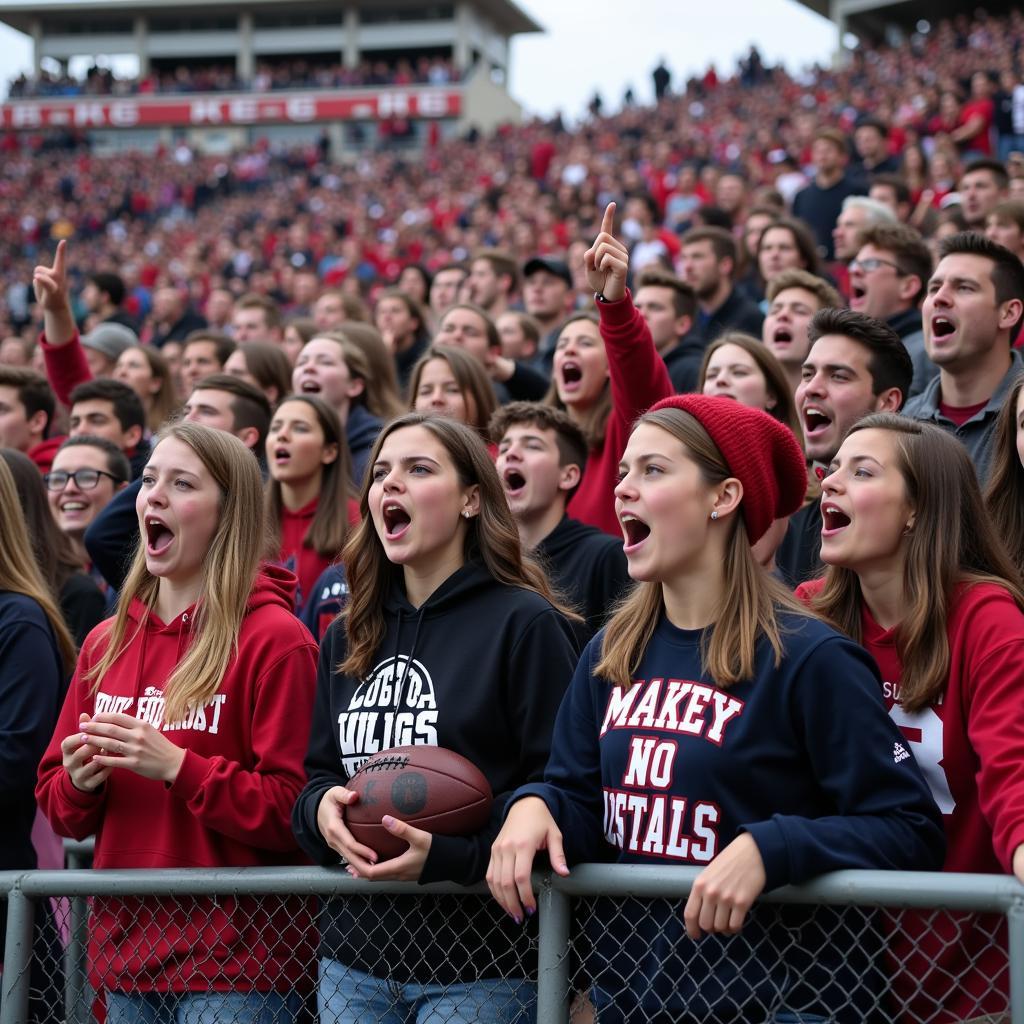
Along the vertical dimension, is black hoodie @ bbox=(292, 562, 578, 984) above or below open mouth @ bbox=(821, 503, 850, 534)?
below

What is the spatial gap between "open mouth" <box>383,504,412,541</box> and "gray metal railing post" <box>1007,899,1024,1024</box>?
173 cm

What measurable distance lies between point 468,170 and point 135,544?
26336 mm

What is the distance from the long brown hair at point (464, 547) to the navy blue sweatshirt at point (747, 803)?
62cm

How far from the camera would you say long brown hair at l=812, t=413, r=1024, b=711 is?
309cm

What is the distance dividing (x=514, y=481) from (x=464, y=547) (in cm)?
126

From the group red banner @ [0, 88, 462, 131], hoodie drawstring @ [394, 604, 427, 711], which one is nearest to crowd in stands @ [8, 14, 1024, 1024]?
hoodie drawstring @ [394, 604, 427, 711]

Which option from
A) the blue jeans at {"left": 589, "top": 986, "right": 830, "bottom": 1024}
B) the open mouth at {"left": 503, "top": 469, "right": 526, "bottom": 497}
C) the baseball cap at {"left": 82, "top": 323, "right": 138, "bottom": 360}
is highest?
the baseball cap at {"left": 82, "top": 323, "right": 138, "bottom": 360}

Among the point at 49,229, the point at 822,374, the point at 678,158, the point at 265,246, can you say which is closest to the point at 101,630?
the point at 822,374

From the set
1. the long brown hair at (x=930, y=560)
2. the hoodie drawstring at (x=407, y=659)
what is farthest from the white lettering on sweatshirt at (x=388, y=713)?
the long brown hair at (x=930, y=560)

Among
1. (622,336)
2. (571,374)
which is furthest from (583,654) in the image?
(571,374)

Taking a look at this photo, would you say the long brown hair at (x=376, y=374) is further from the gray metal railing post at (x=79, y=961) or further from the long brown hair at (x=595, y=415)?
the gray metal railing post at (x=79, y=961)

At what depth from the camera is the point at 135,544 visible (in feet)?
15.4

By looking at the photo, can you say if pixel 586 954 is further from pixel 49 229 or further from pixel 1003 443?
pixel 49 229

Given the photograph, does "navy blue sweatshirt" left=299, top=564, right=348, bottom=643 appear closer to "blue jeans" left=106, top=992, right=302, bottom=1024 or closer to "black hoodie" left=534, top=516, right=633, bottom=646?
"black hoodie" left=534, top=516, right=633, bottom=646
